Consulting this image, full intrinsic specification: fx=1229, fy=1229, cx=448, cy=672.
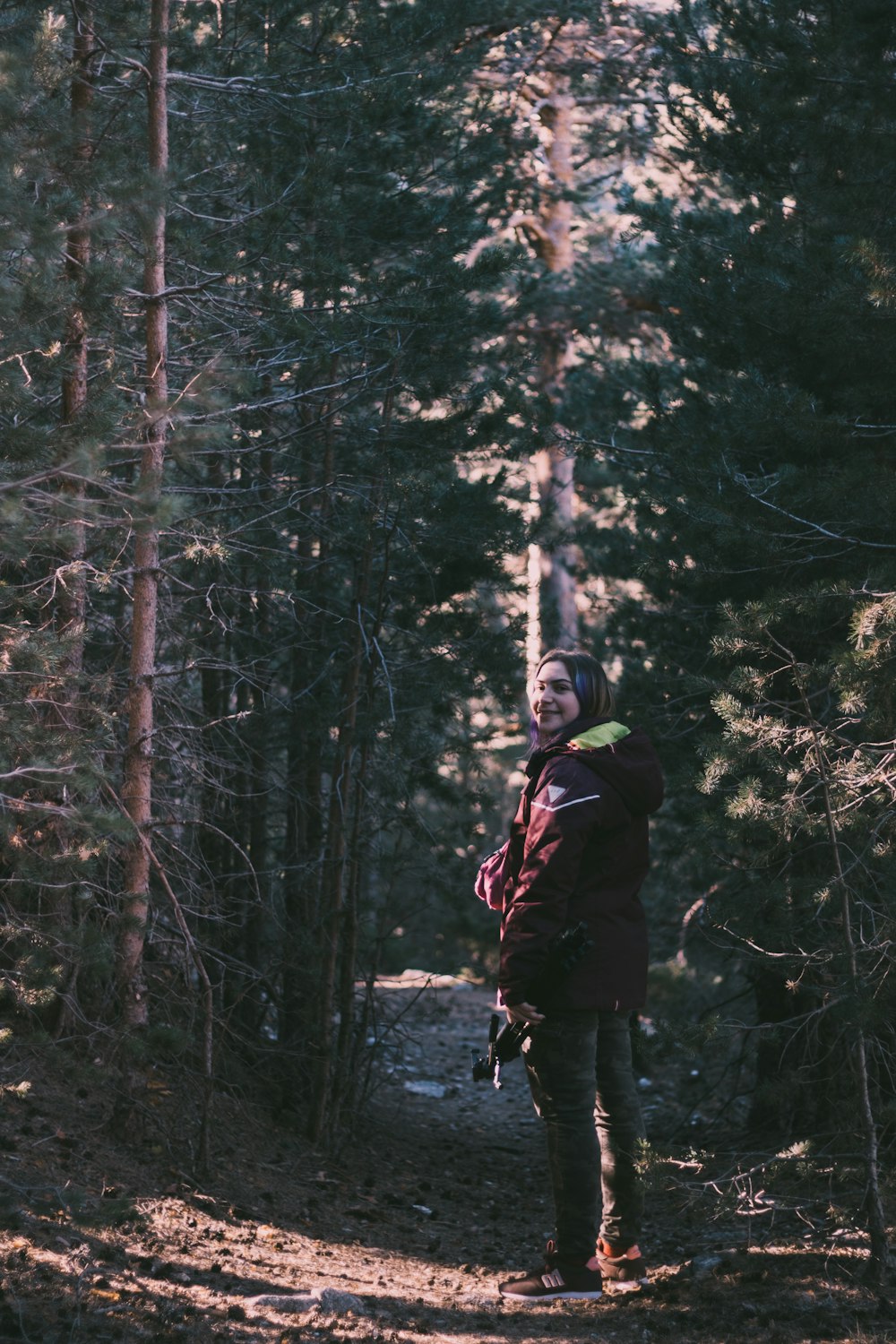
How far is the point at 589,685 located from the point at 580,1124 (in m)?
1.54

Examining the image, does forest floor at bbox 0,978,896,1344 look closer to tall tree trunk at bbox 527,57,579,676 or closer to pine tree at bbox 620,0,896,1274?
pine tree at bbox 620,0,896,1274

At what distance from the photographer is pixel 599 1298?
14.3 feet

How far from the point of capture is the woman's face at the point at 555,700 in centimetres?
448

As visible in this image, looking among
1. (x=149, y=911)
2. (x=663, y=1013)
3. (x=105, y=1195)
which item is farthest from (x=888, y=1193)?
(x=663, y=1013)

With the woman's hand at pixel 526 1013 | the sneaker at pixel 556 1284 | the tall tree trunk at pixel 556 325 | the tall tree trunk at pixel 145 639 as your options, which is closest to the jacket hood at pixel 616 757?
the woman's hand at pixel 526 1013

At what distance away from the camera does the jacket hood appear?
432cm

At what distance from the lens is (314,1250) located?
5.25 metres

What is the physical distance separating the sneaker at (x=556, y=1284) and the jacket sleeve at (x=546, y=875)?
1.00 meters

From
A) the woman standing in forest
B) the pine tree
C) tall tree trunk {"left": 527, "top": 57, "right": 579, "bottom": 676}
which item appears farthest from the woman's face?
tall tree trunk {"left": 527, "top": 57, "right": 579, "bottom": 676}

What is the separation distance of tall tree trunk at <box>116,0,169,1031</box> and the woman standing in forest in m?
2.05

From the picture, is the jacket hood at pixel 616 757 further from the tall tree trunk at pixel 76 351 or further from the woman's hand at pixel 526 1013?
the tall tree trunk at pixel 76 351

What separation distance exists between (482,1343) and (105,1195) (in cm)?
174

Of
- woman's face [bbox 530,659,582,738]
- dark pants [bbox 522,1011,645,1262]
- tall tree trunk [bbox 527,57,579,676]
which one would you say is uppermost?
tall tree trunk [bbox 527,57,579,676]

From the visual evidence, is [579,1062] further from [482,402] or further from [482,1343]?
[482,402]
